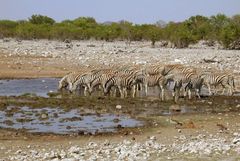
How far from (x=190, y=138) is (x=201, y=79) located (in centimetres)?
900

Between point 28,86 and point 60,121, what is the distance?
924 cm

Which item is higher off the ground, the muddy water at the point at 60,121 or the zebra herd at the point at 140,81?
the zebra herd at the point at 140,81

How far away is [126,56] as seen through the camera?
38.8 metres

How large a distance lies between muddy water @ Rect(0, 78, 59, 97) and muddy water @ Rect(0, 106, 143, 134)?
14.1 ft

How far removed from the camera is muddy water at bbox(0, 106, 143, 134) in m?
15.9

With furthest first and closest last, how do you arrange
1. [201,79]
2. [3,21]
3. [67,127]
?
[3,21], [201,79], [67,127]

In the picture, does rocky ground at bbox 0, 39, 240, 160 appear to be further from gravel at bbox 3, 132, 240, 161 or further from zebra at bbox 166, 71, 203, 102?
zebra at bbox 166, 71, 203, 102

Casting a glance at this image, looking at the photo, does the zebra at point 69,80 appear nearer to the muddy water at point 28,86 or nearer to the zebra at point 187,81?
the muddy water at point 28,86

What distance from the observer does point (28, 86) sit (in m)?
→ 26.0

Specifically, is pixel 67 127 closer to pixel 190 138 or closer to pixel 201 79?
pixel 190 138

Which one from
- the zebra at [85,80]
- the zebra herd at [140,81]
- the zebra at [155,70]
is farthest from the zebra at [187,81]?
the zebra at [85,80]

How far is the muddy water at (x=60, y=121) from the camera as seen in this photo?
52.2 feet

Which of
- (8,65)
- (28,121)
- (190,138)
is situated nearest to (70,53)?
(8,65)

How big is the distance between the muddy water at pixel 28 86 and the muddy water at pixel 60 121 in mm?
4306
